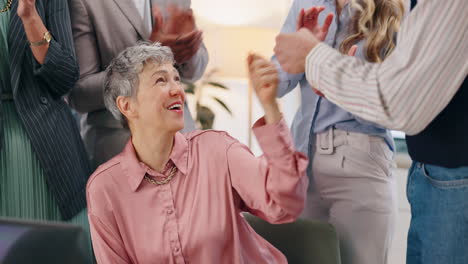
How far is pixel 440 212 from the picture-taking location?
1.19 meters

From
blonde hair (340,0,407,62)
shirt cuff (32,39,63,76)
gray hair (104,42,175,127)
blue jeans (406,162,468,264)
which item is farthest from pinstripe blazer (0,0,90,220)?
blue jeans (406,162,468,264)

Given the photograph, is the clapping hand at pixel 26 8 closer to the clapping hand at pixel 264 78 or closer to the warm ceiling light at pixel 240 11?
the clapping hand at pixel 264 78

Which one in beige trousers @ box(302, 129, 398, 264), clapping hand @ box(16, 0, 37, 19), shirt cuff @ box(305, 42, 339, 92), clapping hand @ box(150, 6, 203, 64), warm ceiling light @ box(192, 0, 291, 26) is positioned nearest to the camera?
shirt cuff @ box(305, 42, 339, 92)

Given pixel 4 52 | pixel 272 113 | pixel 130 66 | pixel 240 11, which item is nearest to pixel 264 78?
pixel 272 113

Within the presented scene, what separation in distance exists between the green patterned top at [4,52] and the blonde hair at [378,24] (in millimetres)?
1019

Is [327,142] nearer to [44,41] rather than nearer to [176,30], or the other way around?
[176,30]

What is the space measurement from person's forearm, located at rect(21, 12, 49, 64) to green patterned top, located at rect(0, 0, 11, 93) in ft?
0.27

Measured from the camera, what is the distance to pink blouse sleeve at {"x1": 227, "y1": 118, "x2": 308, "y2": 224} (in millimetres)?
1271

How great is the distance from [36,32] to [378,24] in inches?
40.0

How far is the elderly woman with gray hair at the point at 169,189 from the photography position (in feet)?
4.90

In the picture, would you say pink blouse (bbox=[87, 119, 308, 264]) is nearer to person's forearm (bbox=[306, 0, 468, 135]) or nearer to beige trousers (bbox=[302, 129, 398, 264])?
beige trousers (bbox=[302, 129, 398, 264])

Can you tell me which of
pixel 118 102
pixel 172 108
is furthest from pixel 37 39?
pixel 172 108

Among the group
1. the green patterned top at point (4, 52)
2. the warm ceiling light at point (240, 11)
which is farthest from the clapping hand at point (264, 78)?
the warm ceiling light at point (240, 11)

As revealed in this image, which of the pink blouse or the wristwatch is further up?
the wristwatch
